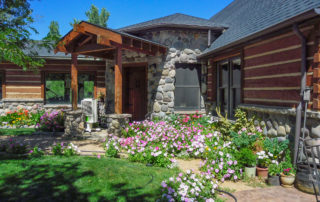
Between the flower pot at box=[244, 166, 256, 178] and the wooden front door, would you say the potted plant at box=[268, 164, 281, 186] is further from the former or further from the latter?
the wooden front door

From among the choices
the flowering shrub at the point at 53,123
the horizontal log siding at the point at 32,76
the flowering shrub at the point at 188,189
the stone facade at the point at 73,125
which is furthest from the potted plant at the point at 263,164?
the horizontal log siding at the point at 32,76

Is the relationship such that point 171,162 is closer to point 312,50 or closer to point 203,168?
point 203,168

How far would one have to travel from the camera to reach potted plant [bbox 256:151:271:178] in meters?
4.72

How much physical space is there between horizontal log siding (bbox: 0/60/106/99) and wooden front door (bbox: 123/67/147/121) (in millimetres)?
2860

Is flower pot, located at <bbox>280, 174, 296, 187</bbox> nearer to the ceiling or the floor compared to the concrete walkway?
nearer to the ceiling

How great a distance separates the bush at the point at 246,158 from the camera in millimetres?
4727

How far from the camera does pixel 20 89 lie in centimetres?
1267

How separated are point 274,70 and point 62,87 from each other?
1090 cm

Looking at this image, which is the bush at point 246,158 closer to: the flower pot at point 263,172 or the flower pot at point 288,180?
the flower pot at point 263,172

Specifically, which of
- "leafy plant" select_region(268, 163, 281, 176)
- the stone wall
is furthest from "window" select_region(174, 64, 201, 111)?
"leafy plant" select_region(268, 163, 281, 176)

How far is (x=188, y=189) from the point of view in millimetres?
3459

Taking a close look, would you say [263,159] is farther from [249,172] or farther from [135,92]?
[135,92]

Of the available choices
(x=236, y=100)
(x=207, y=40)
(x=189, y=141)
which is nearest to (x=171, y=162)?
(x=189, y=141)

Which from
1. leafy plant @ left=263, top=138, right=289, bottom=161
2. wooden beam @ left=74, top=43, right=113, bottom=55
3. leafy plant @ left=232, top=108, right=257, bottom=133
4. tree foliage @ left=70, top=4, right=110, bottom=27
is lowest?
leafy plant @ left=263, top=138, right=289, bottom=161
